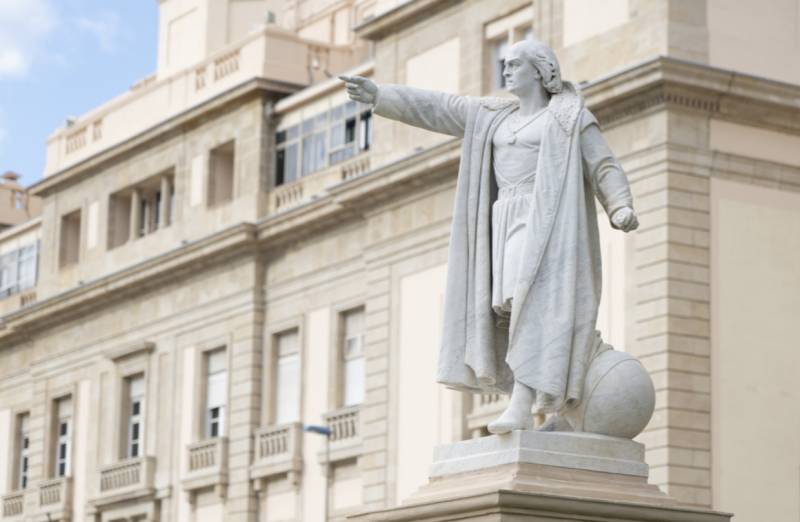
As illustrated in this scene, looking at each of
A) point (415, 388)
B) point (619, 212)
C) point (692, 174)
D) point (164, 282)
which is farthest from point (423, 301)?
point (619, 212)

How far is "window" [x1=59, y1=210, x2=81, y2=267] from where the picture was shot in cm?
4894

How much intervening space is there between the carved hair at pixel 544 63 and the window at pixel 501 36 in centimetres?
2385

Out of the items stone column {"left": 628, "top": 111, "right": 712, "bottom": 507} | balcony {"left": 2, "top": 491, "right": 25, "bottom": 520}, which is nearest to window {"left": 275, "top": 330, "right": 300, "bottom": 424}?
balcony {"left": 2, "top": 491, "right": 25, "bottom": 520}

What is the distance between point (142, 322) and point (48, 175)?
5.78 meters

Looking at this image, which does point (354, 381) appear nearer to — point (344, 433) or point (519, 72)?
point (344, 433)

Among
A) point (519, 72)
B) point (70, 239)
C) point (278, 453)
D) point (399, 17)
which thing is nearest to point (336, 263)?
point (278, 453)

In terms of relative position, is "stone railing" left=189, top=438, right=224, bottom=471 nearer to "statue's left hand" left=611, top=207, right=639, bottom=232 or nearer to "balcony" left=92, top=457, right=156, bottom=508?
"balcony" left=92, top=457, right=156, bottom=508

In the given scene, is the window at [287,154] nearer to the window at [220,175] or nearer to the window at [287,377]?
the window at [220,175]

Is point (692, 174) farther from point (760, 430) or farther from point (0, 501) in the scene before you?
point (0, 501)

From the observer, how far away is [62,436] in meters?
48.1

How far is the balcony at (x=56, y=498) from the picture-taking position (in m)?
46.6

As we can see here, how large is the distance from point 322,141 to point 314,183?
80 centimetres

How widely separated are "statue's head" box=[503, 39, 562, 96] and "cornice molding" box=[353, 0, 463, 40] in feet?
84.9

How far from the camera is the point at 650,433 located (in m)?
30.7
